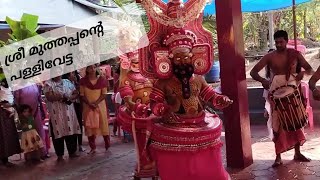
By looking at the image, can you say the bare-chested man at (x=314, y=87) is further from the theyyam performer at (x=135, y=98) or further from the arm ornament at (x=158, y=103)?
the theyyam performer at (x=135, y=98)

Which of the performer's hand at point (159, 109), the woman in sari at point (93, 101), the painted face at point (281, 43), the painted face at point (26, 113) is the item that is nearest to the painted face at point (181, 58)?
the performer's hand at point (159, 109)

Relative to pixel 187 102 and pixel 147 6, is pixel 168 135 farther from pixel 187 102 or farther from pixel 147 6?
pixel 147 6

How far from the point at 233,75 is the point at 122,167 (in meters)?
2.15

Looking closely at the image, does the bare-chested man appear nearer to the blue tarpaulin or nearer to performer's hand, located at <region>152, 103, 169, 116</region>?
performer's hand, located at <region>152, 103, 169, 116</region>

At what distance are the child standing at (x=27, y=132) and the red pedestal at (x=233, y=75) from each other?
333 centimetres

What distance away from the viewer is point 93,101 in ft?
24.7

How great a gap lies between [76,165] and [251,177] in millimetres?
2852

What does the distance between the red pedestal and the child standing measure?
3332mm

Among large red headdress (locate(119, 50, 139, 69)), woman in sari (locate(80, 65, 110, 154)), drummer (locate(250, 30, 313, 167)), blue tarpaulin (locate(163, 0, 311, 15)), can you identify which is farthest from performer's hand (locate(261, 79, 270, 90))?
blue tarpaulin (locate(163, 0, 311, 15))

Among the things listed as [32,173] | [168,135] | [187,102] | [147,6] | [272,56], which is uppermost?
[147,6]

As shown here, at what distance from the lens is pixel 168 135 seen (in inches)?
151

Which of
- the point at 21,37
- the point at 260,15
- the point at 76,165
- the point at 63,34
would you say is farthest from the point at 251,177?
the point at 260,15

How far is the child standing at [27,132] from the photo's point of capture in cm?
735

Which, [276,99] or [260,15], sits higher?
[260,15]
